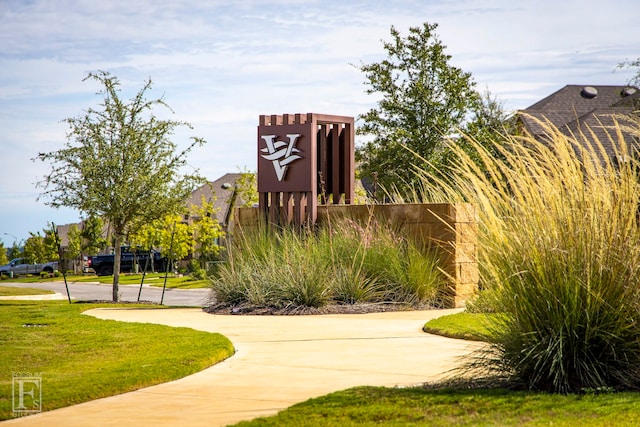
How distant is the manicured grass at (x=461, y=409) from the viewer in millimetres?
5859

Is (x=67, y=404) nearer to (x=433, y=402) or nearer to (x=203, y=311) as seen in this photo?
(x=433, y=402)

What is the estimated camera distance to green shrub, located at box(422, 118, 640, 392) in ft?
21.4

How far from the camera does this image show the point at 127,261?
43312 millimetres

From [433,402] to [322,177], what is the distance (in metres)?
12.0

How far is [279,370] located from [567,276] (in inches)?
118

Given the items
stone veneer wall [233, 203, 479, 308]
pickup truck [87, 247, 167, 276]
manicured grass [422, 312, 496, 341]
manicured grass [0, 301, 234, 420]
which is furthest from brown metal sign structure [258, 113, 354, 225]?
pickup truck [87, 247, 167, 276]

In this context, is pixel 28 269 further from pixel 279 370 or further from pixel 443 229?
pixel 279 370

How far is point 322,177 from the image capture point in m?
18.2

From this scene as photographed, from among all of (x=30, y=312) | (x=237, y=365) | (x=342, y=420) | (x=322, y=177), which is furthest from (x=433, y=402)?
(x=322, y=177)

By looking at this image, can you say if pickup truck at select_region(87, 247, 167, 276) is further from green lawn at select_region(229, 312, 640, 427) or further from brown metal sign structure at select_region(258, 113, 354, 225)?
green lawn at select_region(229, 312, 640, 427)

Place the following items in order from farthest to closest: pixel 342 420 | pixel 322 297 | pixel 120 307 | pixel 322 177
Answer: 1. pixel 322 177
2. pixel 120 307
3. pixel 322 297
4. pixel 342 420

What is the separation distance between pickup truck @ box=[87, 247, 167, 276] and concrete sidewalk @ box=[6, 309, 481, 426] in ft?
94.9

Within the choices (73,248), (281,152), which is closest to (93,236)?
(73,248)

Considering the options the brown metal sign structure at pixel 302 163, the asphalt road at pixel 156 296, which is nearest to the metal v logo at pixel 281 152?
the brown metal sign structure at pixel 302 163
